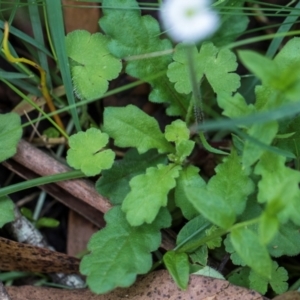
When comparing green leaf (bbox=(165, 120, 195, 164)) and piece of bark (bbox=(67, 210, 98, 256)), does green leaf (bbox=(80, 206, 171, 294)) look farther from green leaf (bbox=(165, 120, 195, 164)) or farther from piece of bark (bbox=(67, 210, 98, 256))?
piece of bark (bbox=(67, 210, 98, 256))

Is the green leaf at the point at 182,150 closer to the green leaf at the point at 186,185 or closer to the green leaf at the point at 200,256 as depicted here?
the green leaf at the point at 186,185

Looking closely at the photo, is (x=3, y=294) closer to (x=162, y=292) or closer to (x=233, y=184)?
(x=162, y=292)

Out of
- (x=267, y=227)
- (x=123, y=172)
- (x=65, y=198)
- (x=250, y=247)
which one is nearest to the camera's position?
(x=267, y=227)

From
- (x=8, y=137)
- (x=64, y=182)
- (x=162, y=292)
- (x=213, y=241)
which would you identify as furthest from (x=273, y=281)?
(x=8, y=137)

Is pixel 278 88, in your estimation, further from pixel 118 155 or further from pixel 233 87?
pixel 118 155

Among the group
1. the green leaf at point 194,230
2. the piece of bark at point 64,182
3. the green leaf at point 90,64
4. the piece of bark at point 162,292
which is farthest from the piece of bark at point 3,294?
the green leaf at point 90,64

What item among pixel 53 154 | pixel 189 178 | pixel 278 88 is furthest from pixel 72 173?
pixel 278 88

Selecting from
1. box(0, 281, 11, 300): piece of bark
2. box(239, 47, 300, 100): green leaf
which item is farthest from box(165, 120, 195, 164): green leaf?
box(0, 281, 11, 300): piece of bark
